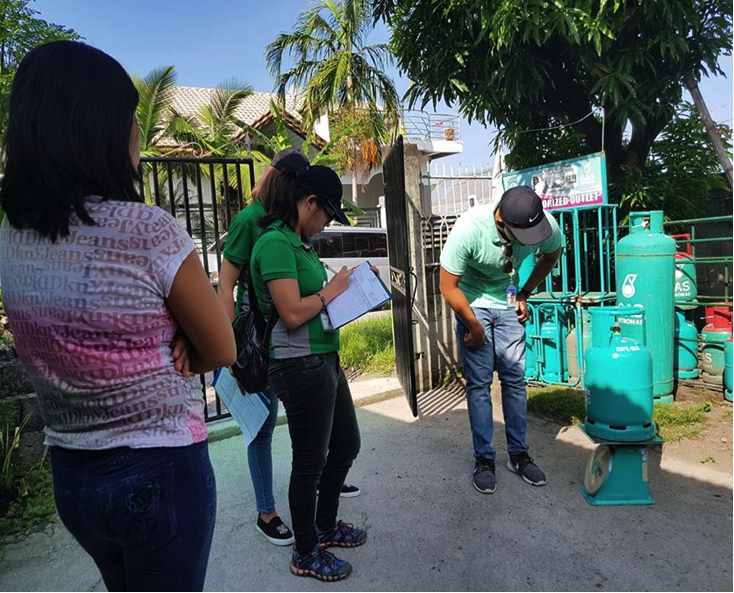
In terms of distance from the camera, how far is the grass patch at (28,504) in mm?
2748

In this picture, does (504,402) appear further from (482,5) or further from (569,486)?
(482,5)

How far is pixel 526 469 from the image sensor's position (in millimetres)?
3004

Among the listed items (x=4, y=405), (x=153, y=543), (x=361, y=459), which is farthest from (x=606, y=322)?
(x=4, y=405)

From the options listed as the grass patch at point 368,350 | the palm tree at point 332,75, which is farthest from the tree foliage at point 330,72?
the grass patch at point 368,350

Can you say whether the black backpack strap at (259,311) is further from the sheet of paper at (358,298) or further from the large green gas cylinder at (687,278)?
the large green gas cylinder at (687,278)

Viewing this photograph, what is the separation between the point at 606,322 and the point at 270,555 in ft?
8.38

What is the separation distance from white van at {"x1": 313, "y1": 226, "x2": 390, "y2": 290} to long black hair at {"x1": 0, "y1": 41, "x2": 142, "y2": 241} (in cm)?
1012

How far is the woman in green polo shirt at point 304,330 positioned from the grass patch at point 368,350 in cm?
339

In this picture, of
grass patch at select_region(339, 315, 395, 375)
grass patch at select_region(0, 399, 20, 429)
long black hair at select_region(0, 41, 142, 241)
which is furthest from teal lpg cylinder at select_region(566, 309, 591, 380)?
grass patch at select_region(0, 399, 20, 429)

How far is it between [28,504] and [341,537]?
6.23ft

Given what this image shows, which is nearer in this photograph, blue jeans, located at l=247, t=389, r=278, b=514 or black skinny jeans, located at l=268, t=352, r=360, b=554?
black skinny jeans, located at l=268, t=352, r=360, b=554

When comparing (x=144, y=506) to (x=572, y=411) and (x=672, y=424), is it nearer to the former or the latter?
(x=672, y=424)

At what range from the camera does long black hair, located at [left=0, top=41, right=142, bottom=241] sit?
1.03 meters

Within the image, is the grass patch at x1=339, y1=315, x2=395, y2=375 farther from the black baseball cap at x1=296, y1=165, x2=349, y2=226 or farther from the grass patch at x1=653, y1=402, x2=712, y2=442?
the black baseball cap at x1=296, y1=165, x2=349, y2=226
